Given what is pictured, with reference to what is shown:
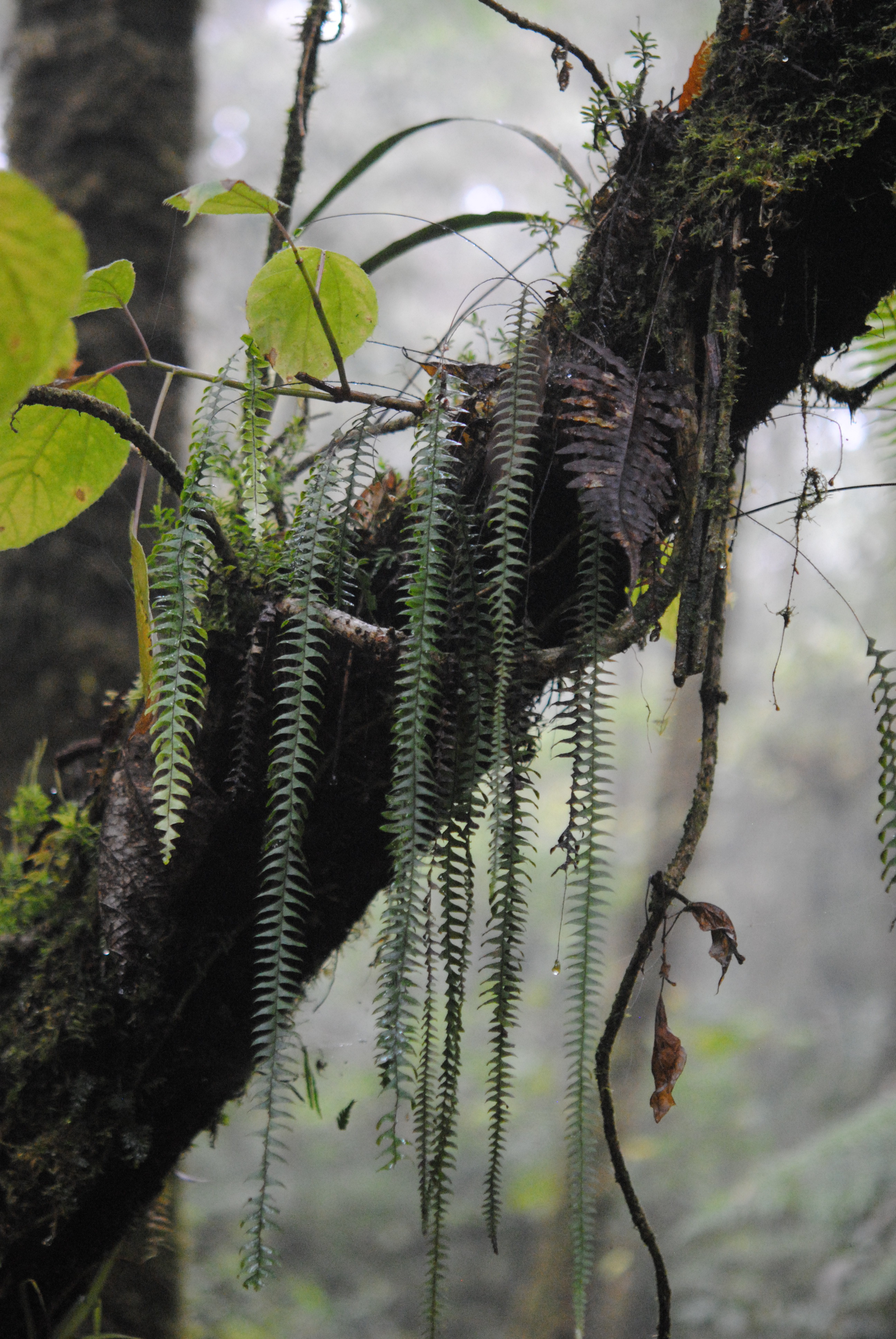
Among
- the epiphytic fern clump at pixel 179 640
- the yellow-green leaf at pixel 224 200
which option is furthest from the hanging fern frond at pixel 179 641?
the yellow-green leaf at pixel 224 200

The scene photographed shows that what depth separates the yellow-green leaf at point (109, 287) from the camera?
2.95 feet

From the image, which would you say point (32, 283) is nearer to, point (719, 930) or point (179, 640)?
point (179, 640)

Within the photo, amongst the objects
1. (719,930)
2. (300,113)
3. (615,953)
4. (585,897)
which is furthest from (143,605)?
(615,953)

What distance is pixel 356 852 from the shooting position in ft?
3.08

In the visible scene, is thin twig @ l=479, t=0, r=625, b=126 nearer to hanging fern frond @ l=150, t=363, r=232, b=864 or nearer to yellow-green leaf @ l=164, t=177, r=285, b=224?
yellow-green leaf @ l=164, t=177, r=285, b=224

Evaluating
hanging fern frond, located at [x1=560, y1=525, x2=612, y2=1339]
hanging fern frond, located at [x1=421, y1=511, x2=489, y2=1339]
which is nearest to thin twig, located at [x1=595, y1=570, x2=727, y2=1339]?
hanging fern frond, located at [x1=560, y1=525, x2=612, y2=1339]

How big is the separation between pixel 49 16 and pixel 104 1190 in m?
2.38

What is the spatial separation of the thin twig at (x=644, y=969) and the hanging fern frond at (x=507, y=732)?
96 millimetres

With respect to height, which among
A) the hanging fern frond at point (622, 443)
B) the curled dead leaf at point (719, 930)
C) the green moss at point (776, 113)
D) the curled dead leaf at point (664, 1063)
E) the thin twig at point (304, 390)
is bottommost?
the curled dead leaf at point (664, 1063)

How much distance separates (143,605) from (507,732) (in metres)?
0.40

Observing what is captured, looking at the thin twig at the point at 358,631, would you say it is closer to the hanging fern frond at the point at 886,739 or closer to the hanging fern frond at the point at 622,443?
the hanging fern frond at the point at 622,443

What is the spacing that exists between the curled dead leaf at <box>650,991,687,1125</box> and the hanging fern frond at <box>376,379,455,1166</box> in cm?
25

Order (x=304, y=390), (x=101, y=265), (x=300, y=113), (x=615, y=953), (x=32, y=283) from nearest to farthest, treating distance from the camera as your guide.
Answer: (x=32, y=283)
(x=304, y=390)
(x=300, y=113)
(x=101, y=265)
(x=615, y=953)

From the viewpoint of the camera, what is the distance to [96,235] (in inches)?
67.5
